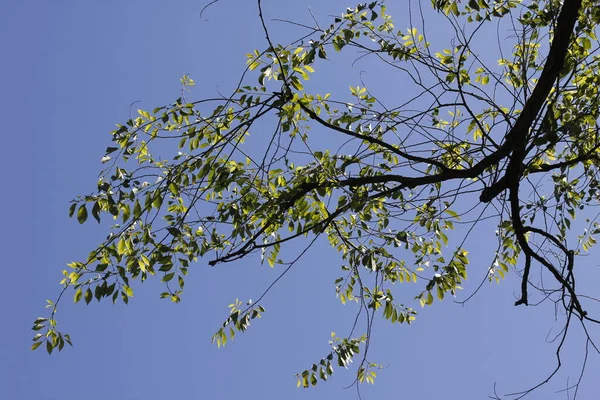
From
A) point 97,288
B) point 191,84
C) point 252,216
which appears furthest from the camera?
point 191,84

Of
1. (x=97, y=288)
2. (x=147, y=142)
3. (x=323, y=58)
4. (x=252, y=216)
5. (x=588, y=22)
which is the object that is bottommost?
(x=97, y=288)

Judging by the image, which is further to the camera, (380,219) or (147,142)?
(380,219)

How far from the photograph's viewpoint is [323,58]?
12.4 ft

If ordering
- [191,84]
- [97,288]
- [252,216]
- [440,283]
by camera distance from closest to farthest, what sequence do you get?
[97,288]
[252,216]
[191,84]
[440,283]

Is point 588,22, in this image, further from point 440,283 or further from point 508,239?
point 440,283

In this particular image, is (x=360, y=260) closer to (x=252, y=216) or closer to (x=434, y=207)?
(x=434, y=207)

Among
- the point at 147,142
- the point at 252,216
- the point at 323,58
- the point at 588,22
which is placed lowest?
the point at 252,216

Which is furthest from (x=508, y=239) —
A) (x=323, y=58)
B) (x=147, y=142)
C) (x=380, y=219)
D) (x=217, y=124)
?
(x=147, y=142)

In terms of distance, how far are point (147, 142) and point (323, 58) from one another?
1077 millimetres

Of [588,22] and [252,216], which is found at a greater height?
[588,22]

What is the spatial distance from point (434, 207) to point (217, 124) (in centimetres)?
159

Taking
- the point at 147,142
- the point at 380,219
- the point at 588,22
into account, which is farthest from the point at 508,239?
the point at 147,142

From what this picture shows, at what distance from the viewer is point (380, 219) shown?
457 cm

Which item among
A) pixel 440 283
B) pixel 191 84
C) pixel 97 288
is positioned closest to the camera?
pixel 97 288
